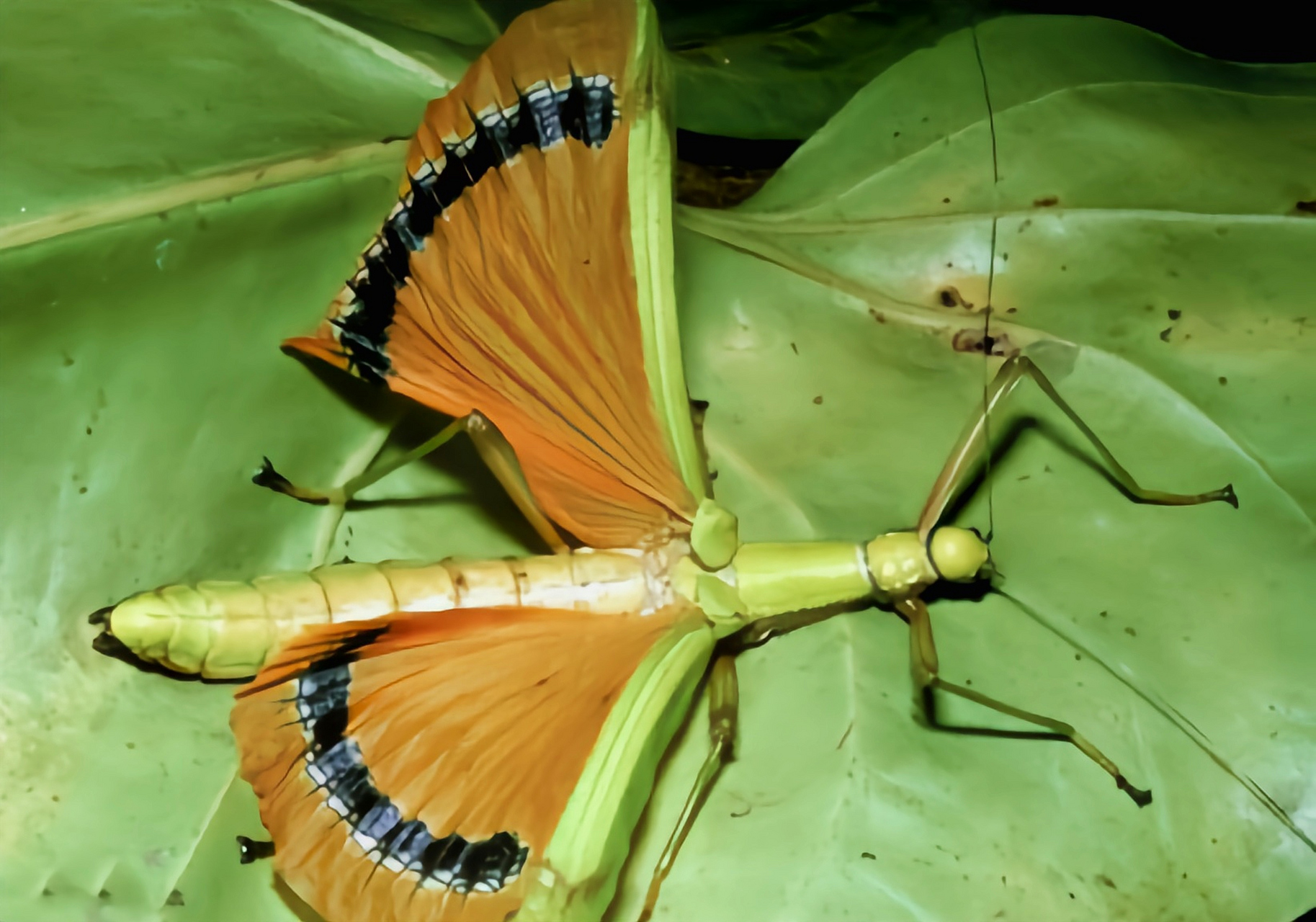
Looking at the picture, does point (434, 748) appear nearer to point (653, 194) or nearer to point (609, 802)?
point (609, 802)

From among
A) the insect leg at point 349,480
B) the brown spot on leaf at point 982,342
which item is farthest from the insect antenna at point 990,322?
the insect leg at point 349,480

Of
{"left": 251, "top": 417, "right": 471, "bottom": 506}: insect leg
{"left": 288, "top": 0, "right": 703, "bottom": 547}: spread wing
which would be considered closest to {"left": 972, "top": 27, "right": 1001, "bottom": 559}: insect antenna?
{"left": 288, "top": 0, "right": 703, "bottom": 547}: spread wing

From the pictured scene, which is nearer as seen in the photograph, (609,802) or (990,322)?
(609,802)

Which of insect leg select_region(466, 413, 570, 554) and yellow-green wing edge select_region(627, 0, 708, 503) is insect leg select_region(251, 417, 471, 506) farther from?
yellow-green wing edge select_region(627, 0, 708, 503)

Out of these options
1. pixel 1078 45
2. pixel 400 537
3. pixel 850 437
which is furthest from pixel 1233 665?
pixel 400 537

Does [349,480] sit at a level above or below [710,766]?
above

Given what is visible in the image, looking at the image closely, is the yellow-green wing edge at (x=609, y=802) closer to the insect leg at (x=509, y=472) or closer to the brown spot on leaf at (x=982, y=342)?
the insect leg at (x=509, y=472)

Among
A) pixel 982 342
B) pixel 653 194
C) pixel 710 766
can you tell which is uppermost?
pixel 653 194

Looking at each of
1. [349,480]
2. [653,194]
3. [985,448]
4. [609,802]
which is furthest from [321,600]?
[985,448]
